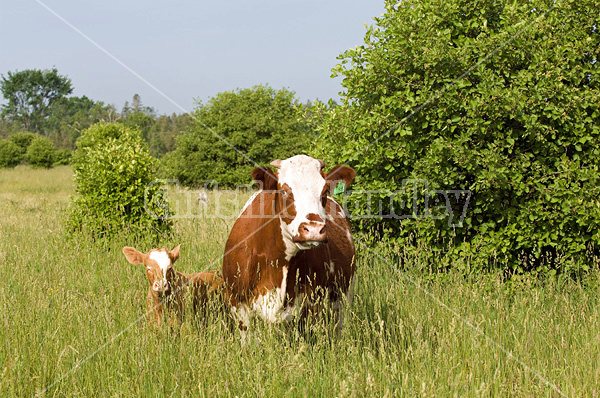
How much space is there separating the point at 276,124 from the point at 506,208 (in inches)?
735

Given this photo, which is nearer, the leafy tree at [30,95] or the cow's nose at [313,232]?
the cow's nose at [313,232]

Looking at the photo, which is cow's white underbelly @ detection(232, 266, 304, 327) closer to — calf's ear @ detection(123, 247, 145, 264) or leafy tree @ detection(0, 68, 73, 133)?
calf's ear @ detection(123, 247, 145, 264)

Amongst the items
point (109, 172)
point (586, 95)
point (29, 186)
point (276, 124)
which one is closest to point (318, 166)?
point (586, 95)

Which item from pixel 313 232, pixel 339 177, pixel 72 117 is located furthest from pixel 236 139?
pixel 72 117

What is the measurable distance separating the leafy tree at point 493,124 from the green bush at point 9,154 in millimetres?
39180

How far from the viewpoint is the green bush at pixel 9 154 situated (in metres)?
37.8

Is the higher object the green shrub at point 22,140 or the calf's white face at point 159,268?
the green shrub at point 22,140

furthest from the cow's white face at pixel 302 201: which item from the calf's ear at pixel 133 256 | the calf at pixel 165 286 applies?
the calf's ear at pixel 133 256

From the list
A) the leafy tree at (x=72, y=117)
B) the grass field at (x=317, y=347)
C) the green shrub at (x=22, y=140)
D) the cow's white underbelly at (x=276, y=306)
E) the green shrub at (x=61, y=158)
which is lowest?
the grass field at (x=317, y=347)

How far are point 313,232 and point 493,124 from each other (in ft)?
11.2

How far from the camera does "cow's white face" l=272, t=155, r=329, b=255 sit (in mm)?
3602

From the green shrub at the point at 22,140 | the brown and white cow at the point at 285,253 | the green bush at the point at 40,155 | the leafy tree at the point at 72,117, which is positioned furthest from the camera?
the leafy tree at the point at 72,117

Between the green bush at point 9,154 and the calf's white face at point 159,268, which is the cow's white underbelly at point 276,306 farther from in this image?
the green bush at point 9,154

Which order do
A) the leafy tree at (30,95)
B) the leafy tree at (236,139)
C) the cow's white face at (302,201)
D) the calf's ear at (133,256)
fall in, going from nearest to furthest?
the cow's white face at (302,201) < the calf's ear at (133,256) < the leafy tree at (236,139) < the leafy tree at (30,95)
